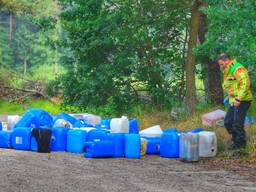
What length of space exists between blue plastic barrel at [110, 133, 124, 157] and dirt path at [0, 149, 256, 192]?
13.4 inches

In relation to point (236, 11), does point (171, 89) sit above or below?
below

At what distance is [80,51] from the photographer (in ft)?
54.3

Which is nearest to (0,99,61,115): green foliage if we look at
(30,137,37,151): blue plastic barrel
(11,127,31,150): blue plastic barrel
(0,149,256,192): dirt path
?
(11,127,31,150): blue plastic barrel

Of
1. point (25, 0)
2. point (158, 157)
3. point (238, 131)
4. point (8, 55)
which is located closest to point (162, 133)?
point (158, 157)

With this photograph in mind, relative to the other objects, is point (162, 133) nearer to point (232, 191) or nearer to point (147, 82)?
point (232, 191)

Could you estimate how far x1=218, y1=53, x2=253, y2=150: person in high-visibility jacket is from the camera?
35.2 ft

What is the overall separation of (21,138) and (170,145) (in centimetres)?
273

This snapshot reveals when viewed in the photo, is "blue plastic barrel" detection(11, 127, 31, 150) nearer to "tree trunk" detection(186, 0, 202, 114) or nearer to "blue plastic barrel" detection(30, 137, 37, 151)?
"blue plastic barrel" detection(30, 137, 37, 151)

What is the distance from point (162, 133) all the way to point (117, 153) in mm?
1002

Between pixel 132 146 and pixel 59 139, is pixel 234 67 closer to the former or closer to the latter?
pixel 132 146

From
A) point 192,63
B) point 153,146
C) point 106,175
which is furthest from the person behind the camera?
point 192,63

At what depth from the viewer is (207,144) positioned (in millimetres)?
11039

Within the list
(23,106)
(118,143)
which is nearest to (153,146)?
(118,143)

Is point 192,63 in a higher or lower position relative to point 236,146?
higher
